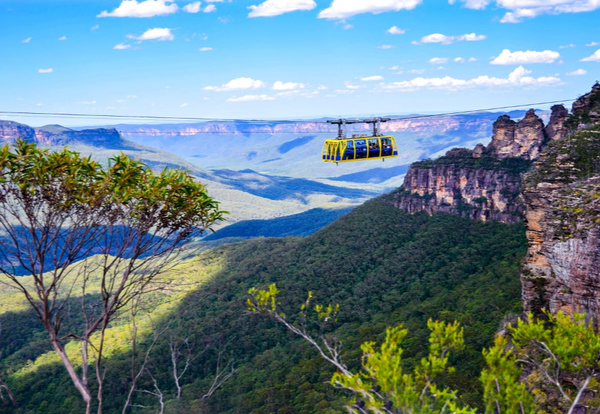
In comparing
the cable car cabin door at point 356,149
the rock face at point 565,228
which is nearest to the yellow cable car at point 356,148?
the cable car cabin door at point 356,149

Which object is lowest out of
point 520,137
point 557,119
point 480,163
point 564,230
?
point 480,163

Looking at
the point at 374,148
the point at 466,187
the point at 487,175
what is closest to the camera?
the point at 374,148

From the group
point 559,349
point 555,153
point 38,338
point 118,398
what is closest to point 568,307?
point 555,153

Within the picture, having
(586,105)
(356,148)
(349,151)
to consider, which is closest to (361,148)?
(356,148)

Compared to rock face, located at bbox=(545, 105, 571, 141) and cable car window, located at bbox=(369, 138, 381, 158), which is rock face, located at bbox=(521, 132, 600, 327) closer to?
cable car window, located at bbox=(369, 138, 381, 158)

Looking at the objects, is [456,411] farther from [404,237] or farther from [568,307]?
[404,237]

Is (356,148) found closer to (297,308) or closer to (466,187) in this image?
(297,308)

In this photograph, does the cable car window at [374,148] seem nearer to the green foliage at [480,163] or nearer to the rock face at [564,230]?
the rock face at [564,230]
